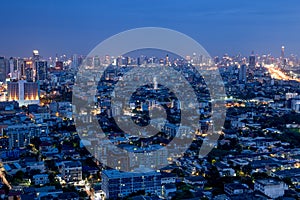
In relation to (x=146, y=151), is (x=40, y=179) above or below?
below

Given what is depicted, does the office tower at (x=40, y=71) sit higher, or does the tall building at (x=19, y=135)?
the office tower at (x=40, y=71)

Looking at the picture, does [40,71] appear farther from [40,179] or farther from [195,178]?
[195,178]

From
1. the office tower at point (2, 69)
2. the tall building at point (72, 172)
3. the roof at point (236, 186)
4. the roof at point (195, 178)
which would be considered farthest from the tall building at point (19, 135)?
the office tower at point (2, 69)

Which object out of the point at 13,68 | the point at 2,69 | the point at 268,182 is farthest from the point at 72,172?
the point at 13,68

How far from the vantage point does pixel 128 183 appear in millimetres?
3891

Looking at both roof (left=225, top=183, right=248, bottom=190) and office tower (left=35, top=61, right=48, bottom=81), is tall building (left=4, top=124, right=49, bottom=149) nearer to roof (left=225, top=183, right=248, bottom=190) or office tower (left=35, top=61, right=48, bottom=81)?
roof (left=225, top=183, right=248, bottom=190)

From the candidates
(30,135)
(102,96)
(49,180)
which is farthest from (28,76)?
(49,180)

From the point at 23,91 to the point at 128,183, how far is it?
7846 mm

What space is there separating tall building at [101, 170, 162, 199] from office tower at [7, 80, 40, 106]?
751cm

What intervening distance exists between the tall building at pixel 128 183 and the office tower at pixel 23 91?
7510 mm

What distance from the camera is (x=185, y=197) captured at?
12.2ft

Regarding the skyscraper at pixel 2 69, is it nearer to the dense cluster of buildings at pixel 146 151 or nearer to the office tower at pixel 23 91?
the dense cluster of buildings at pixel 146 151

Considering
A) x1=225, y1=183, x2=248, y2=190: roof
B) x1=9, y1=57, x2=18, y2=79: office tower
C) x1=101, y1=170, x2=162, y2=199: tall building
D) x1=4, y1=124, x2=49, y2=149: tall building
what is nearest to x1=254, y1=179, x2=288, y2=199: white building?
x1=225, y1=183, x2=248, y2=190: roof

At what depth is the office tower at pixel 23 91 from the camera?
35.9 feet
